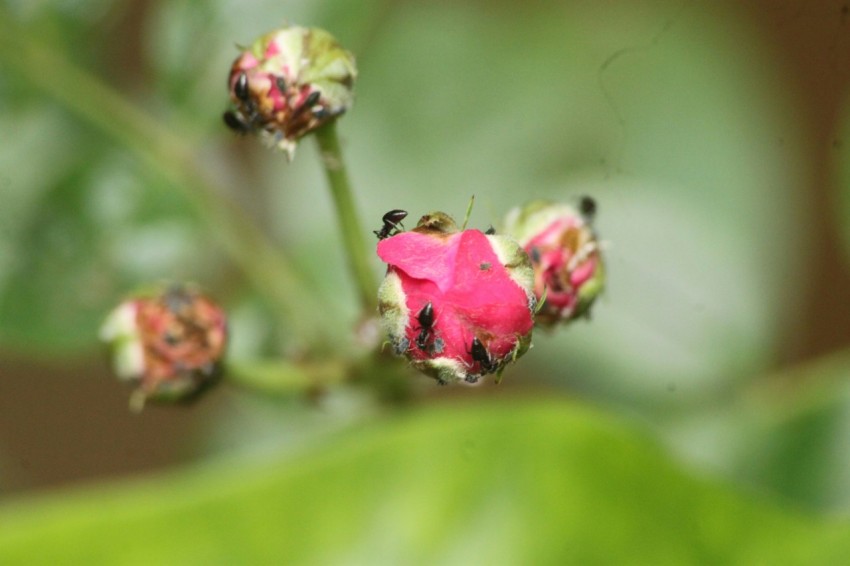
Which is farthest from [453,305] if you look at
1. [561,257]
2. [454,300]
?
[561,257]

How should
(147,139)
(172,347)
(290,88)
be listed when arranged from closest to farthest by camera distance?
1. (290,88)
2. (172,347)
3. (147,139)

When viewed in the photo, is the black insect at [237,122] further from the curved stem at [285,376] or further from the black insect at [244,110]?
the curved stem at [285,376]

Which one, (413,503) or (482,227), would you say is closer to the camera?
(482,227)

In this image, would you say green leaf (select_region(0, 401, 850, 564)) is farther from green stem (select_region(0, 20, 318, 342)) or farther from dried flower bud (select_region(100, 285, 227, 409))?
green stem (select_region(0, 20, 318, 342))

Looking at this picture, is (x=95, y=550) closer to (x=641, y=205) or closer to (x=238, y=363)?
(x=238, y=363)

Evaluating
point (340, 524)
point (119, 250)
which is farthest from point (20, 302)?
point (340, 524)

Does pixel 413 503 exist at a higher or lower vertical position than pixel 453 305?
lower

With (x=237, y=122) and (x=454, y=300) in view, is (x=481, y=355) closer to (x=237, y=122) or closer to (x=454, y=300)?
(x=454, y=300)
